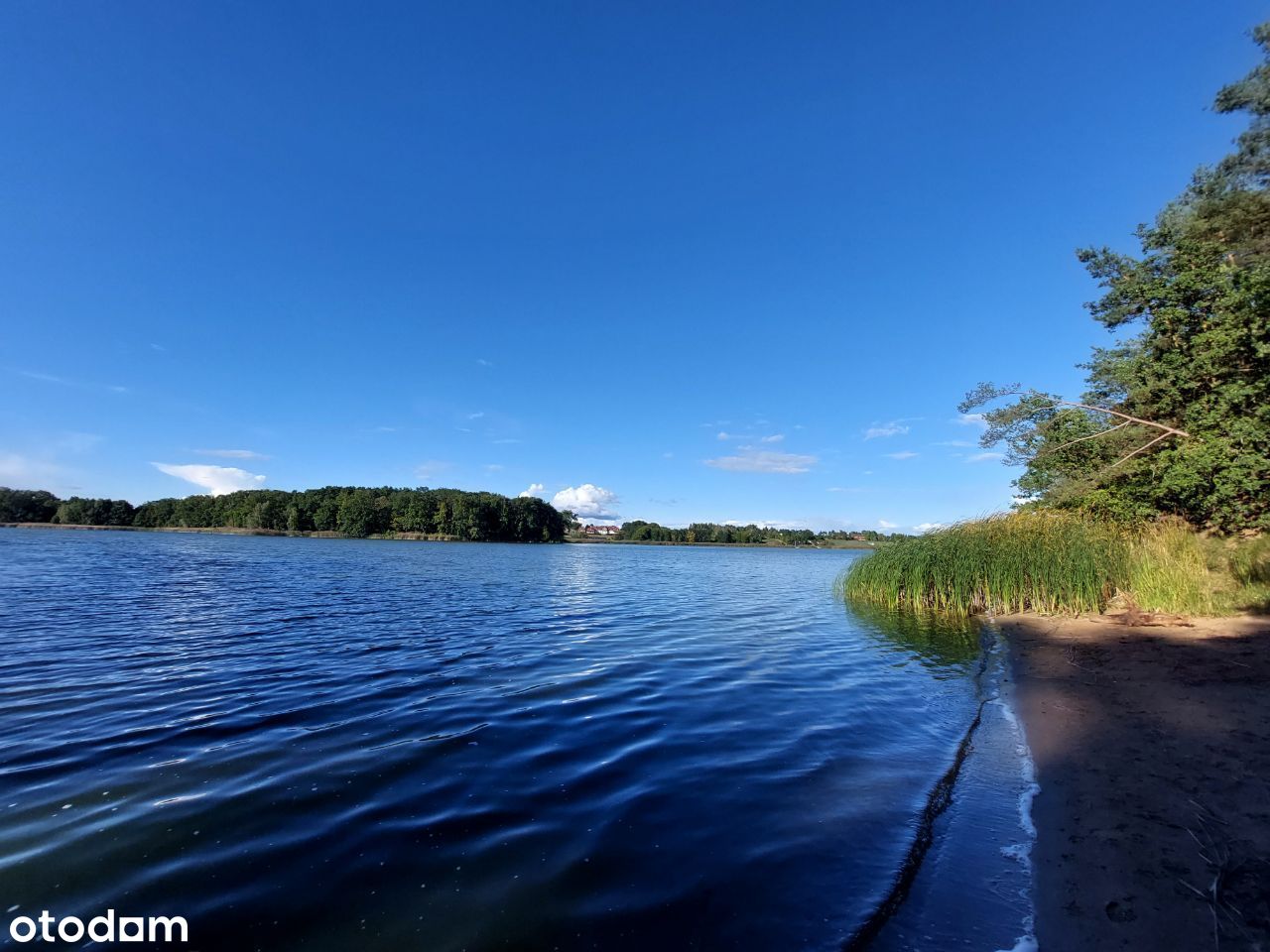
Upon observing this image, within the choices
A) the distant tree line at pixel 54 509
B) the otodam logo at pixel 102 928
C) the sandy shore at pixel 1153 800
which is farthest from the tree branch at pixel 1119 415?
the distant tree line at pixel 54 509

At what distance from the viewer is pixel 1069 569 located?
16.2 m

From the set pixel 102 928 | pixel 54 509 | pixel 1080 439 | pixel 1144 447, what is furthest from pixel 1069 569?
pixel 54 509

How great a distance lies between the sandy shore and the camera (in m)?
3.35

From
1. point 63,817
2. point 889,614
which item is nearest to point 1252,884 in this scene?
point 63,817

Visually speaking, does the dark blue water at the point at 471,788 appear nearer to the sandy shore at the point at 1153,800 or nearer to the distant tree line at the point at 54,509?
the sandy shore at the point at 1153,800

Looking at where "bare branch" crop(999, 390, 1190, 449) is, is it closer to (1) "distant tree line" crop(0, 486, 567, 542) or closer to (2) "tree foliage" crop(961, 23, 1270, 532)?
(2) "tree foliage" crop(961, 23, 1270, 532)

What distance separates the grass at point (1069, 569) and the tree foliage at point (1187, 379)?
4.92 ft

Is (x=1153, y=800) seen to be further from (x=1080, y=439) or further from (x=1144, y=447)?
(x=1144, y=447)

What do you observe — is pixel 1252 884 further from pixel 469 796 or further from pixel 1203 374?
pixel 1203 374

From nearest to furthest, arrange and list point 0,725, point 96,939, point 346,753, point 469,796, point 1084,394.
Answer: point 96,939 → point 469,796 → point 346,753 → point 0,725 → point 1084,394

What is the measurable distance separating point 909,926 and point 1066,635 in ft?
43.0

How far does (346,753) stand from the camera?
579 centimetres

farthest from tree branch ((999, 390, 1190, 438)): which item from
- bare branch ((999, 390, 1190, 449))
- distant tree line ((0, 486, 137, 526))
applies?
distant tree line ((0, 486, 137, 526))

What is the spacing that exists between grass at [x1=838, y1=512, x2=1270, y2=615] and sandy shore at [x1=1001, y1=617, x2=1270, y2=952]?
537cm
